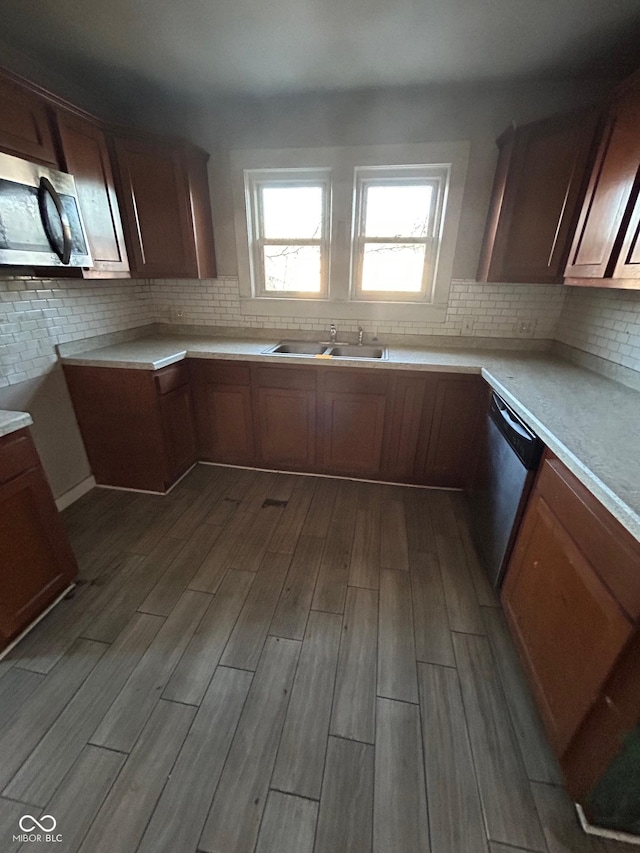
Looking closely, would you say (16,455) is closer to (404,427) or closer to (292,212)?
(404,427)

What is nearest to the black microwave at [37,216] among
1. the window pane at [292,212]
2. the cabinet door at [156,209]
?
the cabinet door at [156,209]

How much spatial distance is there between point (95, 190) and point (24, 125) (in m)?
0.45

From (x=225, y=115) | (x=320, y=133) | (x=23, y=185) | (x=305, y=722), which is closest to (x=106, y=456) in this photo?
(x=23, y=185)

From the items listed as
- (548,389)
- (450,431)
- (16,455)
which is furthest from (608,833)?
(16,455)

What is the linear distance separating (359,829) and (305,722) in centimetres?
31

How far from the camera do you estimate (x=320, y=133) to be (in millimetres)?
2461

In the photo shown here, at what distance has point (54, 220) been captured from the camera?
5.68 ft

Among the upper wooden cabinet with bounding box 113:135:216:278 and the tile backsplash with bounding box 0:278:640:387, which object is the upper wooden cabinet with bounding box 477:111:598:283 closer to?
the tile backsplash with bounding box 0:278:640:387

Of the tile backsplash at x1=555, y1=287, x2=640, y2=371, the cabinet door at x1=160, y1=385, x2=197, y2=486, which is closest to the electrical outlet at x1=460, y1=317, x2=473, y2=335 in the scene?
the tile backsplash at x1=555, y1=287, x2=640, y2=371

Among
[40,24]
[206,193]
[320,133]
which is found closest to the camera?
[40,24]

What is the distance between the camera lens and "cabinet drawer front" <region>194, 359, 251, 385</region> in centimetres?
255

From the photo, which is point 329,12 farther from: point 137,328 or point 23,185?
point 137,328

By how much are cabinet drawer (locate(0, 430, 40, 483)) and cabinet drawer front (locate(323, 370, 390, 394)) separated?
1.65m

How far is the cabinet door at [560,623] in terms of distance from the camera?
3.12ft
